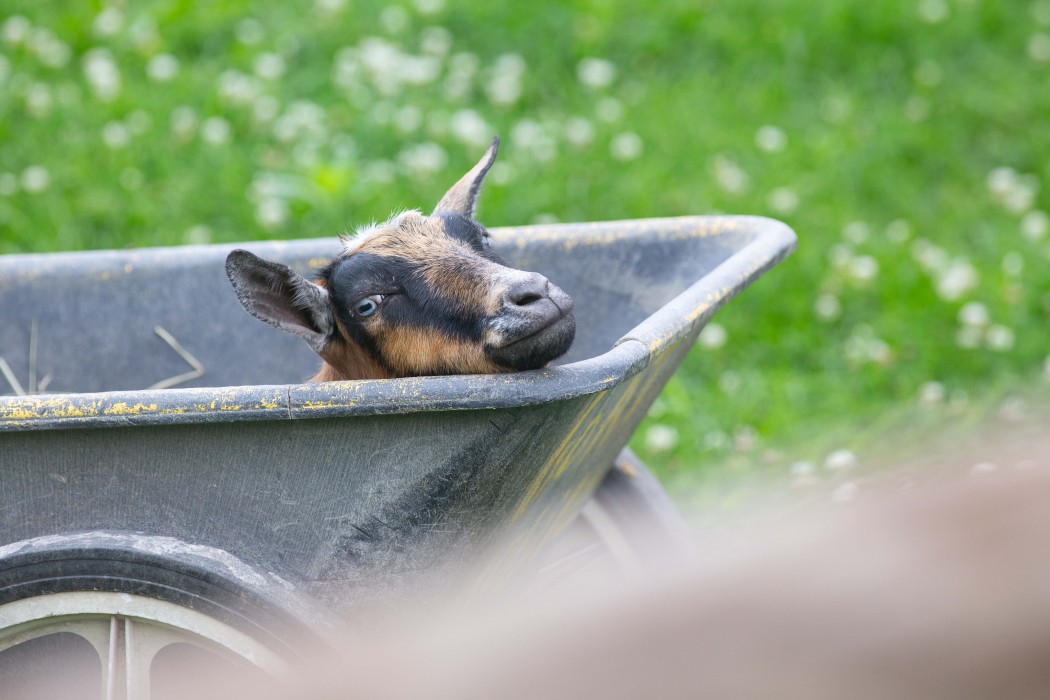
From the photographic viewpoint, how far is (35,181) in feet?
18.6

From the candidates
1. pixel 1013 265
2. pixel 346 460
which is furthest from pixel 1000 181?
pixel 346 460

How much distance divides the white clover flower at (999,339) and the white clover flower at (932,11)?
3181 millimetres

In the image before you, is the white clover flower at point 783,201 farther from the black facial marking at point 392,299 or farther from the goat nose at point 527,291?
the goat nose at point 527,291

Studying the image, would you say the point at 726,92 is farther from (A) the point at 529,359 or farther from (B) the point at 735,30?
(A) the point at 529,359

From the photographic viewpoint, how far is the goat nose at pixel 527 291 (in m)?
2.49

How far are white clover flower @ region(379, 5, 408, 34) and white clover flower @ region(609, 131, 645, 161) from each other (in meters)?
1.59

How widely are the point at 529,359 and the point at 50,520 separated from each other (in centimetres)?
102

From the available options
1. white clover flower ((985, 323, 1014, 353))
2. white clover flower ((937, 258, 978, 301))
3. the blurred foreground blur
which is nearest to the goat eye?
the blurred foreground blur

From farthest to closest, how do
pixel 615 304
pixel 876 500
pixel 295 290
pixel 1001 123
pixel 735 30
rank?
pixel 735 30
pixel 1001 123
pixel 615 304
pixel 295 290
pixel 876 500

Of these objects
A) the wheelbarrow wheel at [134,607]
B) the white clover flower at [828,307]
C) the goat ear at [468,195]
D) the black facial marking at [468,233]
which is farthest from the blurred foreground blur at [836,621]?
the white clover flower at [828,307]

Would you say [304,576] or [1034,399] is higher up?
[1034,399]

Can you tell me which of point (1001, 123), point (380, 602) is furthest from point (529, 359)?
point (1001, 123)

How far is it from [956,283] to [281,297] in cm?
344

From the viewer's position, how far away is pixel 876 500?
3.65ft
